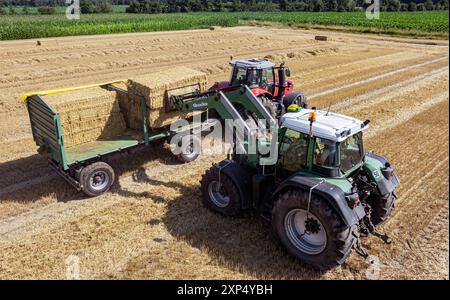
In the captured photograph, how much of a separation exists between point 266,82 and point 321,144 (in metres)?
6.71

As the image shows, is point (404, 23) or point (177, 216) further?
point (404, 23)

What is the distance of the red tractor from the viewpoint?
12188 millimetres

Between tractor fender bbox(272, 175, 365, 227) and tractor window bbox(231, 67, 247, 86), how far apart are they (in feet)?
22.3

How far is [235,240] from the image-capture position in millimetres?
7062

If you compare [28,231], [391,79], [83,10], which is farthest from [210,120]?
[83,10]

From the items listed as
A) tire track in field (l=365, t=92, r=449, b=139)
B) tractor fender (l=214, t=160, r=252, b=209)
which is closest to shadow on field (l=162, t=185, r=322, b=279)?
tractor fender (l=214, t=160, r=252, b=209)

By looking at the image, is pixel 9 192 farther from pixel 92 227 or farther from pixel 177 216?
pixel 177 216

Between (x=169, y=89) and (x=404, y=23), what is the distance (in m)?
47.2

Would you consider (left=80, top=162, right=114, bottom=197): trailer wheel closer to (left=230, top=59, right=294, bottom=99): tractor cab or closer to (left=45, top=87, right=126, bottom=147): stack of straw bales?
(left=45, top=87, right=126, bottom=147): stack of straw bales

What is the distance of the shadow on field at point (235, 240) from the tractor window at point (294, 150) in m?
1.42

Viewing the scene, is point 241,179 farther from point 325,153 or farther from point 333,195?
point 333,195

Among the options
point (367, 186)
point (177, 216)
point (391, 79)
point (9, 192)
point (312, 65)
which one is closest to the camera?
point (367, 186)

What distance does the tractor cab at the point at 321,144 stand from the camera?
19.9 feet

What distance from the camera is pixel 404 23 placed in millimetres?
47969
